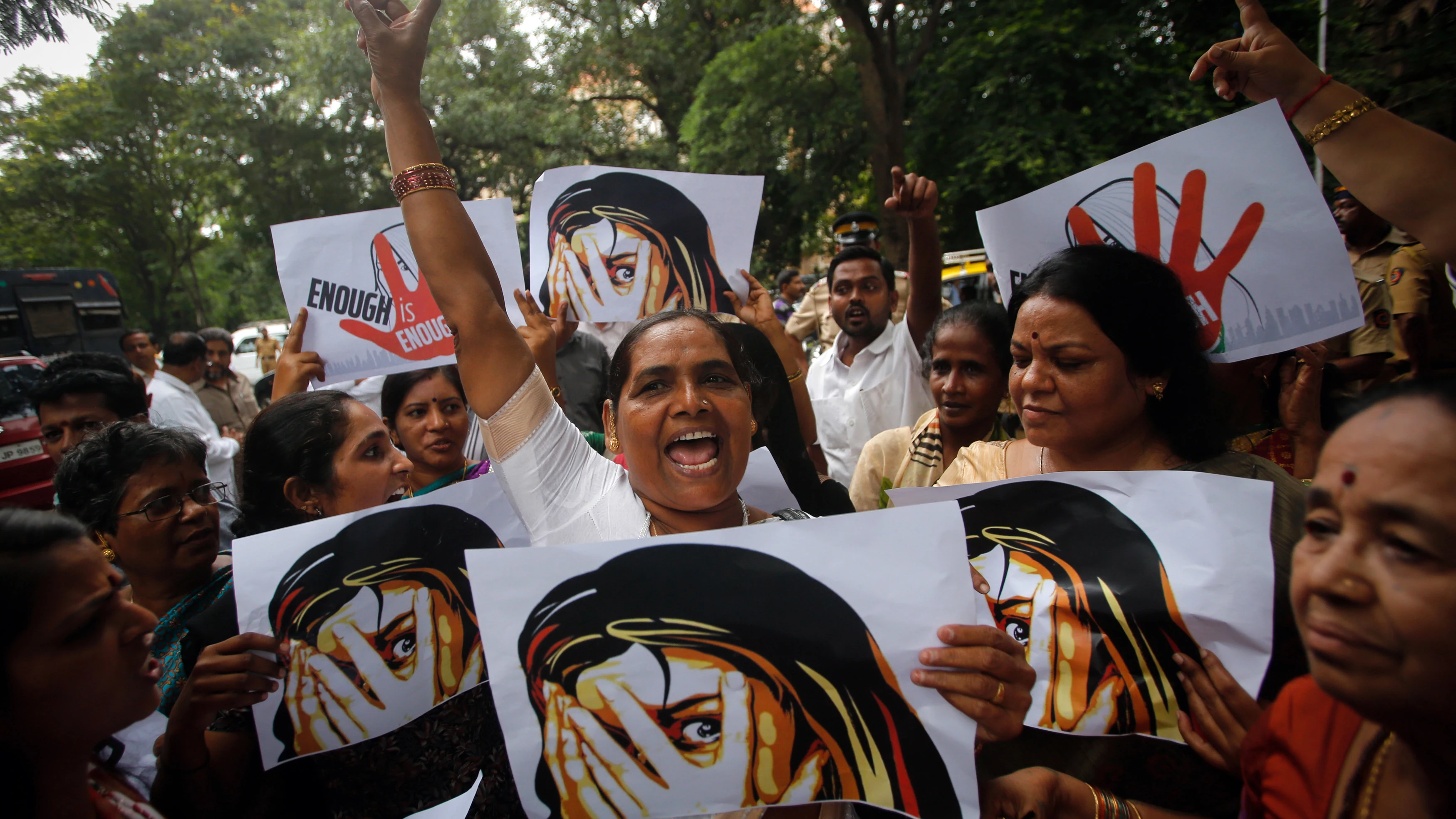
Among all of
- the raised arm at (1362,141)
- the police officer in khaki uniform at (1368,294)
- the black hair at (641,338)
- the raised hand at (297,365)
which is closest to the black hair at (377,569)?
the black hair at (641,338)

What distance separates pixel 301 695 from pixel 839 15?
11.3 m

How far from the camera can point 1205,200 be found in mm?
2197

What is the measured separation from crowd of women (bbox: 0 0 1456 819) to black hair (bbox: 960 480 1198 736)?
6 centimetres

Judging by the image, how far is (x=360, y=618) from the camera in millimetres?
1723

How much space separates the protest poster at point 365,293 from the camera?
2.92 metres

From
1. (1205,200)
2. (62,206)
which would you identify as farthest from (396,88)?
(62,206)

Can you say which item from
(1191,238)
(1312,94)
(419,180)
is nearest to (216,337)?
(419,180)

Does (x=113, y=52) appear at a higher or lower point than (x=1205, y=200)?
higher

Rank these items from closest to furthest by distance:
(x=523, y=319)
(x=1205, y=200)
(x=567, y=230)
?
(x=1205, y=200), (x=523, y=319), (x=567, y=230)

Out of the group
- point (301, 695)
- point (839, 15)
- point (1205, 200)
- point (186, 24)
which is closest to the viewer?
point (301, 695)

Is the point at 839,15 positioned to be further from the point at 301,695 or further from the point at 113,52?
the point at 113,52

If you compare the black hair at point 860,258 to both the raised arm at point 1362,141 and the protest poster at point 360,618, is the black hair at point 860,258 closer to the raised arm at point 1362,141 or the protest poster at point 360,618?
the raised arm at point 1362,141

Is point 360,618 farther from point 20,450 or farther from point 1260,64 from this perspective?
point 20,450

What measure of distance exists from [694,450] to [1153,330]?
3.62ft
